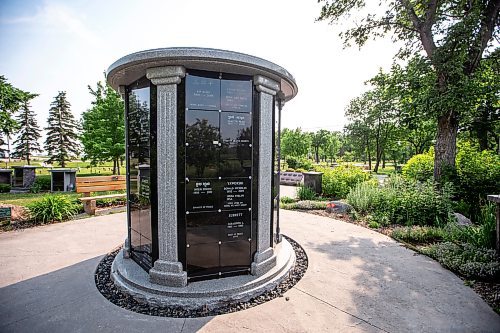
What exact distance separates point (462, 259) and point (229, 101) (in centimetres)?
446

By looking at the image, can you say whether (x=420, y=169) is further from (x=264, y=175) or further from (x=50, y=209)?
(x=50, y=209)

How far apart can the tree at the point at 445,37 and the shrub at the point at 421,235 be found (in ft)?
11.8

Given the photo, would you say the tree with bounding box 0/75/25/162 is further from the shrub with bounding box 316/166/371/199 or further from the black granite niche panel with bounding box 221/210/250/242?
the shrub with bounding box 316/166/371/199

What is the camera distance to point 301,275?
3.87m

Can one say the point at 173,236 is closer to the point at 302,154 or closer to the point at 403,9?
the point at 403,9

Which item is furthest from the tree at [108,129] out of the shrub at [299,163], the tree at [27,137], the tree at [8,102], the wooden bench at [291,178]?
the tree at [27,137]

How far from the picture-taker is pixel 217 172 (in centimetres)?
340

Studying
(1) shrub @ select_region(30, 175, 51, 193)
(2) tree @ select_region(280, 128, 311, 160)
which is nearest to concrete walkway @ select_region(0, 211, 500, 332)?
(1) shrub @ select_region(30, 175, 51, 193)

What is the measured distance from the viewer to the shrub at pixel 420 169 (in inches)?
381

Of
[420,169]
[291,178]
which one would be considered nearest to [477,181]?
[420,169]

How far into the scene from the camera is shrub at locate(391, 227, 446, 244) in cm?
549

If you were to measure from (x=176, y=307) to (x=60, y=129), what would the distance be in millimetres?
43339

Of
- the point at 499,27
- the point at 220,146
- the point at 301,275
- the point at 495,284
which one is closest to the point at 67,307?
the point at 220,146

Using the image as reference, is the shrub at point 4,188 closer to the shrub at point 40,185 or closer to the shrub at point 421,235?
the shrub at point 40,185
